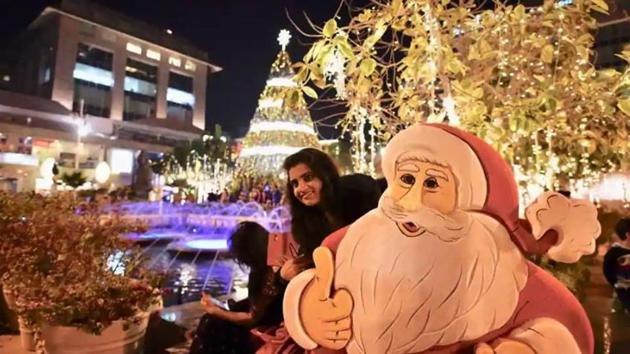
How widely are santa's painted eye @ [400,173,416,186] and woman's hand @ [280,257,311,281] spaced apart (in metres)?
0.64

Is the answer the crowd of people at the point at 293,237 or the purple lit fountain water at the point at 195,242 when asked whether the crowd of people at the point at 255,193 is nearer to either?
the purple lit fountain water at the point at 195,242

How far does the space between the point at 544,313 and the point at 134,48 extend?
4698 centimetres

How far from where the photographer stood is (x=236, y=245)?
2.40 metres

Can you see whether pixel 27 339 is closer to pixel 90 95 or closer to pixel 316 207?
pixel 316 207

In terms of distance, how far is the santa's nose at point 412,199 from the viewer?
124 cm

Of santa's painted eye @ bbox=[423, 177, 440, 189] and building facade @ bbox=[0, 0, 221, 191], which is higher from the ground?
building facade @ bbox=[0, 0, 221, 191]

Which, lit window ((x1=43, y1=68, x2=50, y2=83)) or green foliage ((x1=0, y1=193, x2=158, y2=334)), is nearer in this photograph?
green foliage ((x1=0, y1=193, x2=158, y2=334))

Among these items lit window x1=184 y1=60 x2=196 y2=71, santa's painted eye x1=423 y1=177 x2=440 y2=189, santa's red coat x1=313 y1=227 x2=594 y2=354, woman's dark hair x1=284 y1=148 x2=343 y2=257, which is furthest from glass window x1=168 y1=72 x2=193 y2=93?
santa's red coat x1=313 y1=227 x2=594 y2=354

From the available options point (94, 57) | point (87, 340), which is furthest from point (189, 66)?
point (87, 340)

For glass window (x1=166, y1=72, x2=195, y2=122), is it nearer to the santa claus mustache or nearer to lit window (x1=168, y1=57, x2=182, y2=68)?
lit window (x1=168, y1=57, x2=182, y2=68)

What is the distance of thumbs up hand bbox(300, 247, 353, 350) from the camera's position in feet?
4.23

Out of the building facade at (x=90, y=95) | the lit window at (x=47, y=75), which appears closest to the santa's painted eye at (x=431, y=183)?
the building facade at (x=90, y=95)

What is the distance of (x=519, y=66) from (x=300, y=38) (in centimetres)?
154

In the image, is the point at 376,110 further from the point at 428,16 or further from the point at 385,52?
the point at 428,16
